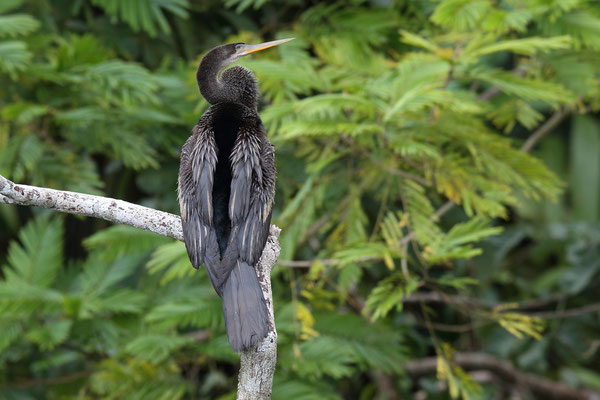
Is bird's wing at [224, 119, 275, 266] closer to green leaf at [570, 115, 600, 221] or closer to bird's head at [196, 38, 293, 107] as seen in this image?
bird's head at [196, 38, 293, 107]

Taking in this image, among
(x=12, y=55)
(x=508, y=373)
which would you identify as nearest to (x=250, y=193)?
(x=12, y=55)

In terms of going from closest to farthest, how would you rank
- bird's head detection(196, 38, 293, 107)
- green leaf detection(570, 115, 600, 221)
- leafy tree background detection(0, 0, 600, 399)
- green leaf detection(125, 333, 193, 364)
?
1. bird's head detection(196, 38, 293, 107)
2. leafy tree background detection(0, 0, 600, 399)
3. green leaf detection(125, 333, 193, 364)
4. green leaf detection(570, 115, 600, 221)

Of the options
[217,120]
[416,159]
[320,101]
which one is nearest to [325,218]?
[416,159]

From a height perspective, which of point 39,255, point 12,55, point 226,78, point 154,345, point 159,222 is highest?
point 12,55

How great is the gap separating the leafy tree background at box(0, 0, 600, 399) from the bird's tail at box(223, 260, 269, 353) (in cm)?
74

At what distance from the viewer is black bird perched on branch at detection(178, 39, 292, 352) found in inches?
65.9

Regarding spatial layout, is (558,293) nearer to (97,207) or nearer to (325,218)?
(325,218)

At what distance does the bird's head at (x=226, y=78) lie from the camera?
212 cm

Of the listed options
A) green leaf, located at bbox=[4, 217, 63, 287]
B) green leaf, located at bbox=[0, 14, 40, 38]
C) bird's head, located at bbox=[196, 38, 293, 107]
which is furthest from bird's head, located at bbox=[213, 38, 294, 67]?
green leaf, located at bbox=[4, 217, 63, 287]

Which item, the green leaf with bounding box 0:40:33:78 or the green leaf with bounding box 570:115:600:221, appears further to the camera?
the green leaf with bounding box 570:115:600:221

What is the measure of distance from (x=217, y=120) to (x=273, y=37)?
1.81 m

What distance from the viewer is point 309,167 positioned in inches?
110

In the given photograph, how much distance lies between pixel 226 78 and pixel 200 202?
55 cm

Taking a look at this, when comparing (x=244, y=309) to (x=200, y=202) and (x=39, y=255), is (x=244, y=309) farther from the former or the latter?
(x=39, y=255)
